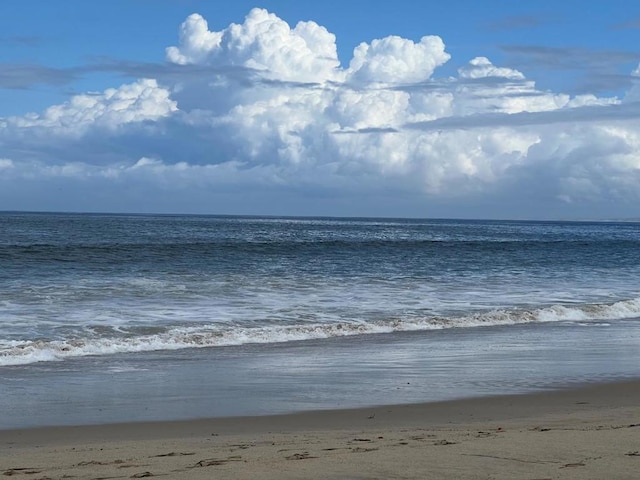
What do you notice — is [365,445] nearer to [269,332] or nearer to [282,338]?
[282,338]

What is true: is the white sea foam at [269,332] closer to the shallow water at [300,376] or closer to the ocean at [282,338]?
the ocean at [282,338]

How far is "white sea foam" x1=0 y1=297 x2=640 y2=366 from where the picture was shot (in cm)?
1456

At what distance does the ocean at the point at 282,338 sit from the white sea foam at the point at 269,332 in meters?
0.05

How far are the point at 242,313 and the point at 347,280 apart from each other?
11.5m

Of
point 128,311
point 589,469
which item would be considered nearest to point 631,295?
point 128,311

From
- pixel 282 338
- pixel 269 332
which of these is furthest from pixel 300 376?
pixel 269 332

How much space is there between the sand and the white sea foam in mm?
5809

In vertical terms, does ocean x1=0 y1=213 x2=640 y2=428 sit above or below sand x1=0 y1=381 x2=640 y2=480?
below

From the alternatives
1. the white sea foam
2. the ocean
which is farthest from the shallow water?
the white sea foam

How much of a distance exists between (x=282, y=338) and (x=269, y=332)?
0.35 m

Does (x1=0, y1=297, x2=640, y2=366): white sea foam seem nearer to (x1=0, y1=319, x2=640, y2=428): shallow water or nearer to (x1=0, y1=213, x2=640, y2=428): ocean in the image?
(x1=0, y1=213, x2=640, y2=428): ocean

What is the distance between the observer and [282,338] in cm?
1725

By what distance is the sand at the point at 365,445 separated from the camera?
21.6 feet

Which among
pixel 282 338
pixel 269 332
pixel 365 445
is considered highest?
pixel 365 445
